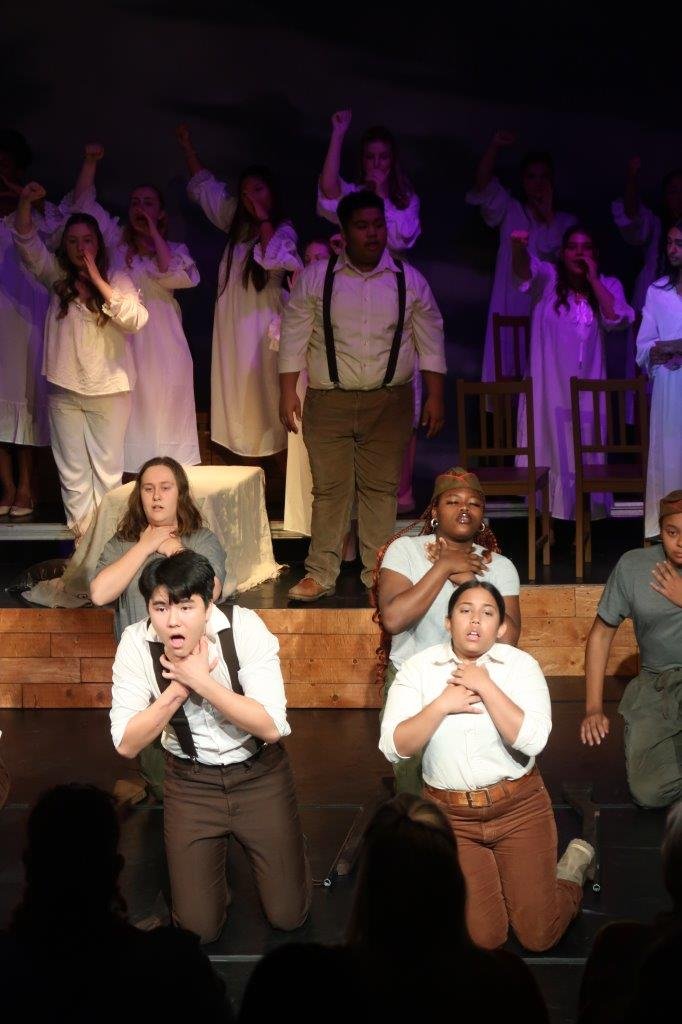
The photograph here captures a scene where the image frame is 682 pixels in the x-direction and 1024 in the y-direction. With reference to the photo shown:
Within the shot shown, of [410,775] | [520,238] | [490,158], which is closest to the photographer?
[410,775]

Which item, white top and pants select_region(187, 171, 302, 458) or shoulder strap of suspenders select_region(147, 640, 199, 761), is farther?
white top and pants select_region(187, 171, 302, 458)

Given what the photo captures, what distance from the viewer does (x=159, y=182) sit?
311 inches

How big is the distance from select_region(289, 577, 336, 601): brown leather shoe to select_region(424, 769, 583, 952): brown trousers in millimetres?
2208

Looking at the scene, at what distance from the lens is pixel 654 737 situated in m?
4.53

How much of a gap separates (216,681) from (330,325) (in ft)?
8.09

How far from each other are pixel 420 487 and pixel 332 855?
4112 mm

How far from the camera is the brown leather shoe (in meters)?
5.67

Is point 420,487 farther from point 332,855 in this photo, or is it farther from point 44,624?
point 332,855

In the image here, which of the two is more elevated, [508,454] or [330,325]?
[330,325]

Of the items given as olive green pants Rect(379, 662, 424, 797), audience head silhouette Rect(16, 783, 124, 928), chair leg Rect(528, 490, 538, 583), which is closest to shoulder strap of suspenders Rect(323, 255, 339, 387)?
chair leg Rect(528, 490, 538, 583)

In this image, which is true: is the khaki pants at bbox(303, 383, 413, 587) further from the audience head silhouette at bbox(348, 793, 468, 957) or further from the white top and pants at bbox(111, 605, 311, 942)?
the audience head silhouette at bbox(348, 793, 468, 957)

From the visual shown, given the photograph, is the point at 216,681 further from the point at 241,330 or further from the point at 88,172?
the point at 88,172

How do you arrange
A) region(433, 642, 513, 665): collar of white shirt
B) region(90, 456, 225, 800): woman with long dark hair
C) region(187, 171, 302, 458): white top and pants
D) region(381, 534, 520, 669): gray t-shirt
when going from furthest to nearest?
1. region(187, 171, 302, 458): white top and pants
2. region(90, 456, 225, 800): woman with long dark hair
3. region(381, 534, 520, 669): gray t-shirt
4. region(433, 642, 513, 665): collar of white shirt

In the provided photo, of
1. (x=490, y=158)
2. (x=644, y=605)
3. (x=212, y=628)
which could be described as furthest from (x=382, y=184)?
(x=212, y=628)
